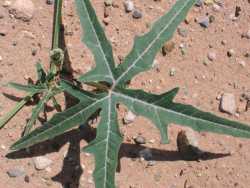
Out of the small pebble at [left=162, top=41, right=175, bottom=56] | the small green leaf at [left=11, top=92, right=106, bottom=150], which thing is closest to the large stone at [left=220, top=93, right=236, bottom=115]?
the small pebble at [left=162, top=41, right=175, bottom=56]

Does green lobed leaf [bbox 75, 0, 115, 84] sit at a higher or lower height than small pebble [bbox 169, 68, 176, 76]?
higher

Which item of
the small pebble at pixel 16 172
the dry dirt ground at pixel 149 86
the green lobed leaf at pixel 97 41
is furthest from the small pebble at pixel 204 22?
the small pebble at pixel 16 172

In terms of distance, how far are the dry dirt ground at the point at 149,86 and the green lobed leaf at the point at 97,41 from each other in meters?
0.40

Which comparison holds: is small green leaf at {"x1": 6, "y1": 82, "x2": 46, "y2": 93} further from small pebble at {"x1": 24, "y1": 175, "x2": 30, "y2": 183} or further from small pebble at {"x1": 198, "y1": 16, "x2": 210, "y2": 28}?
small pebble at {"x1": 198, "y1": 16, "x2": 210, "y2": 28}

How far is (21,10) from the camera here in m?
2.53

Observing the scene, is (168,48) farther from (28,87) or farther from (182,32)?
(28,87)

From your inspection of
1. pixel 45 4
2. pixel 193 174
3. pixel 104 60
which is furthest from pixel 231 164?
pixel 45 4

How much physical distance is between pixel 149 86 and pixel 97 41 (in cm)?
51

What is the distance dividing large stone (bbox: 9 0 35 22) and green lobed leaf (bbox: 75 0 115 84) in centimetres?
49

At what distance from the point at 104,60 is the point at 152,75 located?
1.64 ft

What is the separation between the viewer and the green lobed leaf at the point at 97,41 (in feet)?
6.97

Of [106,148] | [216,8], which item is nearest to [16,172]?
[106,148]

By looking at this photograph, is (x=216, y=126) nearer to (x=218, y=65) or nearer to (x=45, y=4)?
(x=218, y=65)

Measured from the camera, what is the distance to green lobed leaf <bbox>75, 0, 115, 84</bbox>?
6.97 ft
